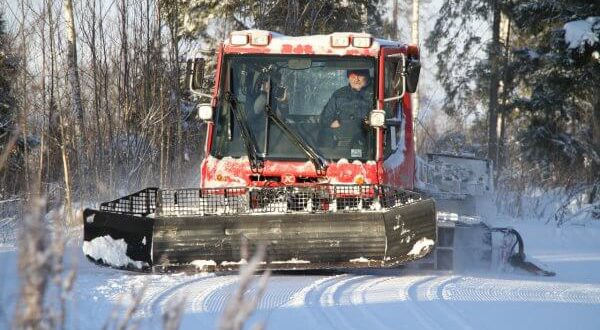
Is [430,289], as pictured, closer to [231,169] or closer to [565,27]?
[231,169]

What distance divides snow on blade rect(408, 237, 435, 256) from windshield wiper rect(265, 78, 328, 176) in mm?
1603

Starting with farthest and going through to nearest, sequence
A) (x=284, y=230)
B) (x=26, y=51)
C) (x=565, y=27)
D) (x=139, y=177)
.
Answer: (x=565, y=27) → (x=139, y=177) → (x=26, y=51) → (x=284, y=230)

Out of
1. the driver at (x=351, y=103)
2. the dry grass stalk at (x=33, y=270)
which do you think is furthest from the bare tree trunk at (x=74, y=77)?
the dry grass stalk at (x=33, y=270)

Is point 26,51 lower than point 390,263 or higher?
higher

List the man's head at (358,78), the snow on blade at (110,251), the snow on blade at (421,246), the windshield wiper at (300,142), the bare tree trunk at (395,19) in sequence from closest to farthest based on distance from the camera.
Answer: the snow on blade at (421,246) < the snow on blade at (110,251) < the windshield wiper at (300,142) < the man's head at (358,78) < the bare tree trunk at (395,19)

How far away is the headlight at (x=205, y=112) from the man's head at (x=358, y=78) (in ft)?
5.06

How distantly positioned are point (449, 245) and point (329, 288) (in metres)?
2.11

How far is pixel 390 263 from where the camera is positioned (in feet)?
24.0

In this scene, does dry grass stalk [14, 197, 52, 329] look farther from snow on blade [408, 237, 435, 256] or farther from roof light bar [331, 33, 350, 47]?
roof light bar [331, 33, 350, 47]

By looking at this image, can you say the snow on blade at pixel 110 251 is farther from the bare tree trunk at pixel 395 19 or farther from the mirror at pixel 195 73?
the bare tree trunk at pixel 395 19

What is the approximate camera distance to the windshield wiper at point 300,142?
338 inches

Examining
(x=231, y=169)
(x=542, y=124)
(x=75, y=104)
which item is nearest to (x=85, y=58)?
(x=75, y=104)

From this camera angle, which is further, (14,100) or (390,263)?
(14,100)

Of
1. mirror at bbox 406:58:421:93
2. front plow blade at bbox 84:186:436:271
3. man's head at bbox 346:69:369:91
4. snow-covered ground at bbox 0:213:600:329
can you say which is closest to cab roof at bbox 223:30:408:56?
man's head at bbox 346:69:369:91
